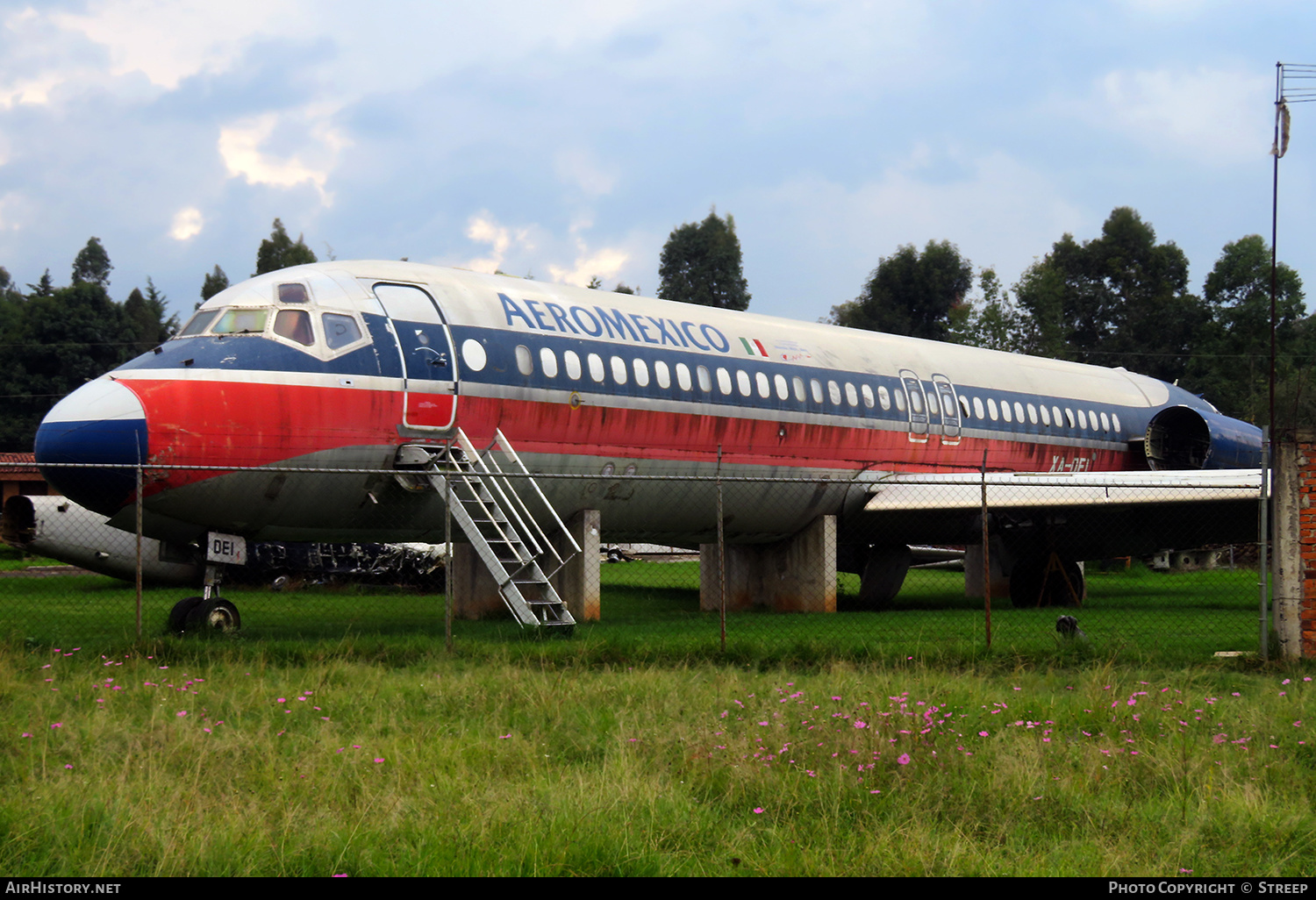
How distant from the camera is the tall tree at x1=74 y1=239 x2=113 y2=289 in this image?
4737 inches

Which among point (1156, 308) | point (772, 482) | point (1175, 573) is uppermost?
point (1156, 308)

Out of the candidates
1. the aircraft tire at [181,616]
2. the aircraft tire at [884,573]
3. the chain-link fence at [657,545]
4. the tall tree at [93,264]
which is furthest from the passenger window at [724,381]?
the tall tree at [93,264]

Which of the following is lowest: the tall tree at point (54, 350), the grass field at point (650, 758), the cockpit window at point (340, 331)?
the grass field at point (650, 758)

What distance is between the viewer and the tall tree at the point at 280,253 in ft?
262

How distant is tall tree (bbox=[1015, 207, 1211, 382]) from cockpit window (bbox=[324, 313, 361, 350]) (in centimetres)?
5809

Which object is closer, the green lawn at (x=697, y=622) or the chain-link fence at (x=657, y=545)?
the green lawn at (x=697, y=622)

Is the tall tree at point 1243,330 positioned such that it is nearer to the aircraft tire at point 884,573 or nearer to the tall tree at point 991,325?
the tall tree at point 991,325

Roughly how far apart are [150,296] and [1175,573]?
246ft

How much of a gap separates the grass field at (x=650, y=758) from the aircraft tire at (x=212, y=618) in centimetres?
85

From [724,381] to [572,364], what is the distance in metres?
2.83

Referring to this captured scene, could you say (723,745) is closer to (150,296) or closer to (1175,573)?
(1175,573)

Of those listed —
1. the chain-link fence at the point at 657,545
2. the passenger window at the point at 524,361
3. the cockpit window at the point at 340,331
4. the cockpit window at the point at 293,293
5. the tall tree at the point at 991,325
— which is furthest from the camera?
the tall tree at the point at 991,325
